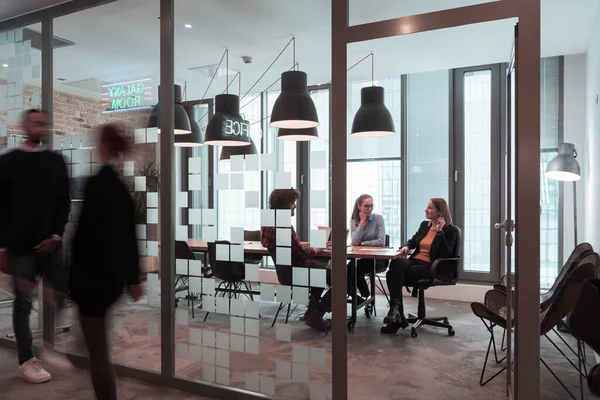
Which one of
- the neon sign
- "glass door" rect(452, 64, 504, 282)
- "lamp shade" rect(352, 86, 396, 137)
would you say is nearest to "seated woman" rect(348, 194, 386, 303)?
"lamp shade" rect(352, 86, 396, 137)

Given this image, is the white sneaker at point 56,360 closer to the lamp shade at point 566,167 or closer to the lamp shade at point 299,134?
the lamp shade at point 299,134

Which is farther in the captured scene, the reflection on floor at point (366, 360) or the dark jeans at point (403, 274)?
the dark jeans at point (403, 274)

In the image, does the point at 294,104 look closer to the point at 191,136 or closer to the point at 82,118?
the point at 191,136

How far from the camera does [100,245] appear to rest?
2.12m

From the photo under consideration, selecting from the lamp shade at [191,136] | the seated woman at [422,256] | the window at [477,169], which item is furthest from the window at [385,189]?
the lamp shade at [191,136]

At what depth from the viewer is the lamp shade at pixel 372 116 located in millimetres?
4555

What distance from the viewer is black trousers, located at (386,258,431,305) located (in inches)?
181

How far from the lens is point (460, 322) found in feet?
16.4

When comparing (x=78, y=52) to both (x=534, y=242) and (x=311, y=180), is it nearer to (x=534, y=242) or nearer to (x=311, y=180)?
(x=311, y=180)

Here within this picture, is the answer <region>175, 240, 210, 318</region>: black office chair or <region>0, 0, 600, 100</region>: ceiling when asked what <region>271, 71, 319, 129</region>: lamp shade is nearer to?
<region>0, 0, 600, 100</region>: ceiling

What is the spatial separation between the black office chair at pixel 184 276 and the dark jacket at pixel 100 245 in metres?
1.06

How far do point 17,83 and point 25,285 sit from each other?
1.99 metres

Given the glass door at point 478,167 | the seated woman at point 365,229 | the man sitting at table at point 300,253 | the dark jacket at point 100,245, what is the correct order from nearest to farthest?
the dark jacket at point 100,245, the man sitting at table at point 300,253, the seated woman at point 365,229, the glass door at point 478,167

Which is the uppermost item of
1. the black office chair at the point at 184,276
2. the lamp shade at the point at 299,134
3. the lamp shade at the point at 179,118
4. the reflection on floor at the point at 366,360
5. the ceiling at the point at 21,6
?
the ceiling at the point at 21,6
